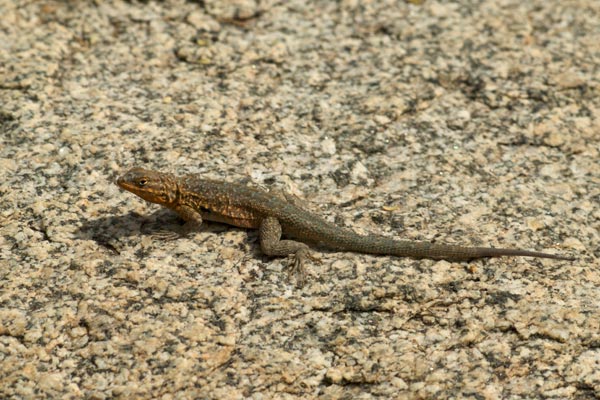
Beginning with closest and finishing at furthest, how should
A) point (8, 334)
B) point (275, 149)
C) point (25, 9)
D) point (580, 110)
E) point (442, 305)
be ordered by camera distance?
1. point (8, 334)
2. point (442, 305)
3. point (275, 149)
4. point (580, 110)
5. point (25, 9)

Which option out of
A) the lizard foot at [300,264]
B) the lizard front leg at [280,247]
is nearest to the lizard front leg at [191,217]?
the lizard front leg at [280,247]

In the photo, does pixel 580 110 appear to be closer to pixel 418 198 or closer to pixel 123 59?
pixel 418 198

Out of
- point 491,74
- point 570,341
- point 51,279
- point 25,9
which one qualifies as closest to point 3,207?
point 51,279

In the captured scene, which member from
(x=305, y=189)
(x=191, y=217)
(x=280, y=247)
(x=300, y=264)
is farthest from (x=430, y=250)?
(x=191, y=217)

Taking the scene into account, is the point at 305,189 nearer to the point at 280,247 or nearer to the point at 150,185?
the point at 280,247

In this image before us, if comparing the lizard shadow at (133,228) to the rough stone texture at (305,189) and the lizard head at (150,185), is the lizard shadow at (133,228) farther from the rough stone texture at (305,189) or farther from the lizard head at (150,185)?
the lizard head at (150,185)
